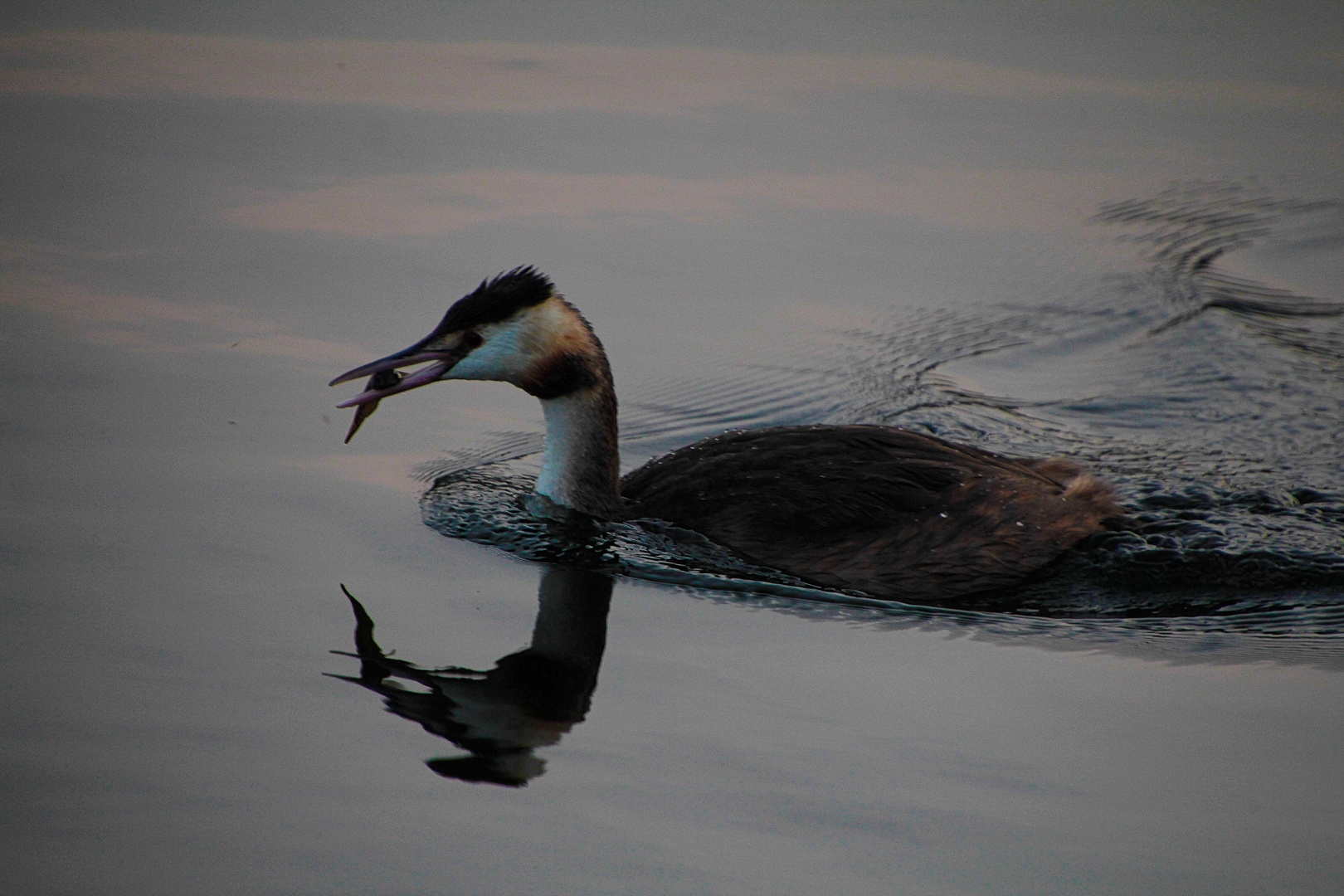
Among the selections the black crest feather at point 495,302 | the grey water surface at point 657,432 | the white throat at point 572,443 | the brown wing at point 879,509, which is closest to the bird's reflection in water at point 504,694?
the grey water surface at point 657,432

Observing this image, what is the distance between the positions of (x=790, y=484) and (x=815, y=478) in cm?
11

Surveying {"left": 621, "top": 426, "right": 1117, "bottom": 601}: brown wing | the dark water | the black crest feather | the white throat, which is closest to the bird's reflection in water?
the dark water

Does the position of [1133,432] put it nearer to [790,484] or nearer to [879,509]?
[879,509]

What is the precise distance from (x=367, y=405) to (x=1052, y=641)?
3.31 m

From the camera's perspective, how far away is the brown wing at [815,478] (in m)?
6.88

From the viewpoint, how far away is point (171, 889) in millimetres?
4312

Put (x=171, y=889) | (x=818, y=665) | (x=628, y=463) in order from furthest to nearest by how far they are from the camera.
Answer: (x=628, y=463)
(x=818, y=665)
(x=171, y=889)

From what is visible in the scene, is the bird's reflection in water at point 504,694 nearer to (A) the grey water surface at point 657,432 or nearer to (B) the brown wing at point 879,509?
(A) the grey water surface at point 657,432

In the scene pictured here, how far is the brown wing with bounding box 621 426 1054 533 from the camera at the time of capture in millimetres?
6883

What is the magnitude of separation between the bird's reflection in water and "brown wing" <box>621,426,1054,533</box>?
101 centimetres

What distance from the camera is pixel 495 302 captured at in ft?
22.7

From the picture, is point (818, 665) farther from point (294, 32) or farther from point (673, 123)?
point (294, 32)

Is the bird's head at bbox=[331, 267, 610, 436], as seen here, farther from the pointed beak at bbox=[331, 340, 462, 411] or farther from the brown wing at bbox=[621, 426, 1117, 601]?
the brown wing at bbox=[621, 426, 1117, 601]

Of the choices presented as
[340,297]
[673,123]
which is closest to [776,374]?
[340,297]
